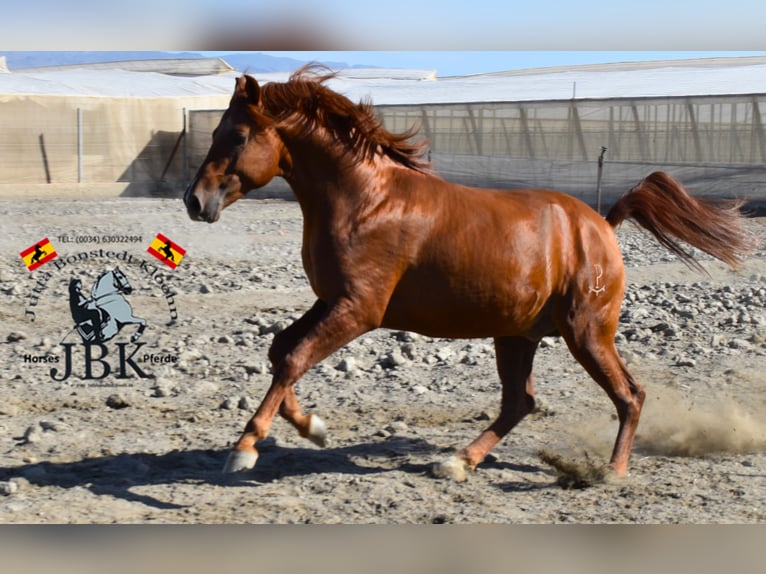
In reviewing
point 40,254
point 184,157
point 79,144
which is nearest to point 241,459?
point 40,254

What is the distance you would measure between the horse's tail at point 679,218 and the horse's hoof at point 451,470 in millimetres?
1464

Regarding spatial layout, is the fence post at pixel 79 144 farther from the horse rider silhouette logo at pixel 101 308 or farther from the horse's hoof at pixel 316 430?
the horse's hoof at pixel 316 430

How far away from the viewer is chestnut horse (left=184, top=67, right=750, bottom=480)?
4.47 meters

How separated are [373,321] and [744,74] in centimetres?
687

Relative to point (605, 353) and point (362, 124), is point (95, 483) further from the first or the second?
point (605, 353)

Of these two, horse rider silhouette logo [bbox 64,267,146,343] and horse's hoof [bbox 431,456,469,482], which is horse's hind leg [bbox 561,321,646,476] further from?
horse rider silhouette logo [bbox 64,267,146,343]

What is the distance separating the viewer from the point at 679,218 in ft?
17.2

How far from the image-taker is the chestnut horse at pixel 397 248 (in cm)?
447

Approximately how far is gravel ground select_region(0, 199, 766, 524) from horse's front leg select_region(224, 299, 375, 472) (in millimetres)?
336

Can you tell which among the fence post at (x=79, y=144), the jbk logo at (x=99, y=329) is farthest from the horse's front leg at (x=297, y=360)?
the fence post at (x=79, y=144)

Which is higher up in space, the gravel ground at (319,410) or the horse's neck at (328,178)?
the horse's neck at (328,178)

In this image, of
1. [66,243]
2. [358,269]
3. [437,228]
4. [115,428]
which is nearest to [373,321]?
[358,269]

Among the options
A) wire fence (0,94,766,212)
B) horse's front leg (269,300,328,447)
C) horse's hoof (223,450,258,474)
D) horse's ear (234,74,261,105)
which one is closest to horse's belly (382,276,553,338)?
horse's front leg (269,300,328,447)

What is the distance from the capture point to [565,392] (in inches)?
253
